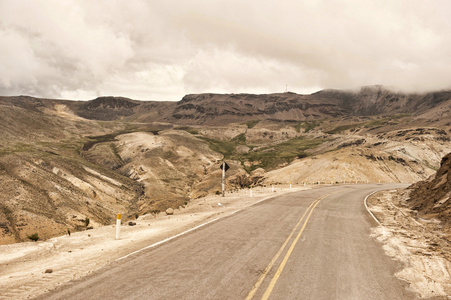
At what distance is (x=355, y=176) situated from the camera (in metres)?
65.2

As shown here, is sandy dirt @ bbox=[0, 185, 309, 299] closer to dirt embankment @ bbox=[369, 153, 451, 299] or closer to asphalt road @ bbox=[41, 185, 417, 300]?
asphalt road @ bbox=[41, 185, 417, 300]

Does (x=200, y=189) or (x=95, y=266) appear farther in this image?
(x=200, y=189)

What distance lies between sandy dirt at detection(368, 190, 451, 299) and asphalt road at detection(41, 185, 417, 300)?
43 cm

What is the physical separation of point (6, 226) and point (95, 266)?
747 inches

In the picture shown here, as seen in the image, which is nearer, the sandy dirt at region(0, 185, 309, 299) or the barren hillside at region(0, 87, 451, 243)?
the sandy dirt at region(0, 185, 309, 299)

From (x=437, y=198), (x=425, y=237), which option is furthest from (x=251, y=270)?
(x=437, y=198)

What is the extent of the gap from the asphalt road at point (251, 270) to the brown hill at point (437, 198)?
31.3ft

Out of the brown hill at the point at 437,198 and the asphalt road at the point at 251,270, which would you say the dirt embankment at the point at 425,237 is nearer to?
the brown hill at the point at 437,198

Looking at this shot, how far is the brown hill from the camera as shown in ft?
58.7

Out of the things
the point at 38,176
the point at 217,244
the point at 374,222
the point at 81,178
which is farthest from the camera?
the point at 81,178

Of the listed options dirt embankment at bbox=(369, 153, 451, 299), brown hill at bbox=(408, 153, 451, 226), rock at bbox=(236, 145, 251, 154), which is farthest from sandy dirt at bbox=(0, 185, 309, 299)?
rock at bbox=(236, 145, 251, 154)

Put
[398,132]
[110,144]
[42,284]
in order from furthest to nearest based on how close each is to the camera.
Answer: [398,132]
[110,144]
[42,284]

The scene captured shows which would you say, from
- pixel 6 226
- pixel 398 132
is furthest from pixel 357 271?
pixel 398 132

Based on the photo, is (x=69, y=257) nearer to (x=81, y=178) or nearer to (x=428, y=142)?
(x=81, y=178)
